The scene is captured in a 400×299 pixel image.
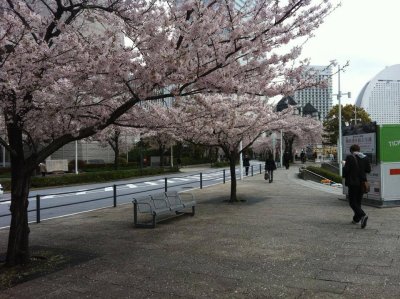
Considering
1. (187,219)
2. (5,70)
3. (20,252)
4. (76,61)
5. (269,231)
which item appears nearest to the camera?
(5,70)

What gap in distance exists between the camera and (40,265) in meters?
6.39

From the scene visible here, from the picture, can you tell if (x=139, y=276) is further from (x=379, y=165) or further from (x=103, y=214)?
(x=379, y=165)

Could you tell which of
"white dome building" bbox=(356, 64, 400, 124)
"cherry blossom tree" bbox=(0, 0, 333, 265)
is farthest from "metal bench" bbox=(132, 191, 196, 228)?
"white dome building" bbox=(356, 64, 400, 124)

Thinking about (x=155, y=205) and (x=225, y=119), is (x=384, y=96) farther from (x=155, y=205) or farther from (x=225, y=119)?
(x=155, y=205)

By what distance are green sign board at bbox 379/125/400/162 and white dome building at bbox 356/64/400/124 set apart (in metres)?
76.3

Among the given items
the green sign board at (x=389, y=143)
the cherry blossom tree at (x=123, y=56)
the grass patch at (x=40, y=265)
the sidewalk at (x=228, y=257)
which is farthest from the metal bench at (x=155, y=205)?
the green sign board at (x=389, y=143)

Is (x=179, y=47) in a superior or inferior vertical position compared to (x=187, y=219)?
superior

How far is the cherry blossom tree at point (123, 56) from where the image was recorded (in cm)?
577

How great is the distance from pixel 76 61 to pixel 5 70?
970mm

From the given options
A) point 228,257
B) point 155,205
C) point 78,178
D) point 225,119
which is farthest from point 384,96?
point 228,257

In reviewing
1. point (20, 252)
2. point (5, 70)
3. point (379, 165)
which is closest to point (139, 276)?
point (20, 252)

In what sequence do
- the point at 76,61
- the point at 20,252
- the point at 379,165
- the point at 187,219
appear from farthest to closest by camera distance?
the point at 379,165
the point at 187,219
the point at 20,252
the point at 76,61

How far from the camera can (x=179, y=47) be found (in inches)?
234

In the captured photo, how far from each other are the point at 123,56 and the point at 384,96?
92775mm
